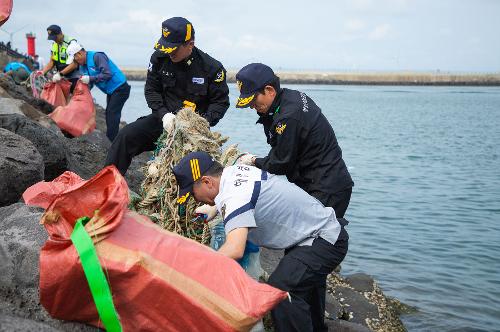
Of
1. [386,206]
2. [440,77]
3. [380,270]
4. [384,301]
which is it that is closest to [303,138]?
[384,301]

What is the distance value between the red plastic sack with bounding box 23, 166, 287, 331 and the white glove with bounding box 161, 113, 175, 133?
2.29m

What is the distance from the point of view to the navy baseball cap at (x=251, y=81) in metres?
4.41

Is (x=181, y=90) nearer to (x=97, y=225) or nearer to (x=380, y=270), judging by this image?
(x=97, y=225)

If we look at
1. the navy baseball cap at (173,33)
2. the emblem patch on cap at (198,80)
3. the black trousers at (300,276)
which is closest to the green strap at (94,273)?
the black trousers at (300,276)

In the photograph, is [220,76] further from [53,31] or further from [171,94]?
[53,31]

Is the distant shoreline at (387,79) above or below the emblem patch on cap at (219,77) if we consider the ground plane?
below

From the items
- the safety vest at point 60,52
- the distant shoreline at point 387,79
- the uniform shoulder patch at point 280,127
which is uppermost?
the safety vest at point 60,52

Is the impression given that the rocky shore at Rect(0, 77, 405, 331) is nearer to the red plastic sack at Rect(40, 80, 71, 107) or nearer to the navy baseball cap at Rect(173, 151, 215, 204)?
the navy baseball cap at Rect(173, 151, 215, 204)

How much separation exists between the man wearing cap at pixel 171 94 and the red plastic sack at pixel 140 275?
259 cm

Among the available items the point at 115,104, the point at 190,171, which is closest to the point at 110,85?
the point at 115,104

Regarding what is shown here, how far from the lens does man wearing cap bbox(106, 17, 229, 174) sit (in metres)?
5.95

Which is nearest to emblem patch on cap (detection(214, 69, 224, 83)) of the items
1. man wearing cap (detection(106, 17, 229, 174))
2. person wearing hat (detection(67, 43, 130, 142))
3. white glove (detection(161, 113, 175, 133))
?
man wearing cap (detection(106, 17, 229, 174))

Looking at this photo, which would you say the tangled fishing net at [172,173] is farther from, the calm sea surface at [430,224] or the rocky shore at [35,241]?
the calm sea surface at [430,224]

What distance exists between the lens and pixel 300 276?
3.84 meters
